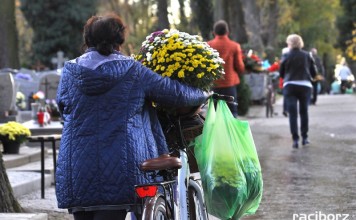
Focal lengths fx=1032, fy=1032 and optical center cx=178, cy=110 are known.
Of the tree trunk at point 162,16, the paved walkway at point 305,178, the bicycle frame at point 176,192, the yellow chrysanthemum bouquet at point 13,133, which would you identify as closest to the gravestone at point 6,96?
the yellow chrysanthemum bouquet at point 13,133

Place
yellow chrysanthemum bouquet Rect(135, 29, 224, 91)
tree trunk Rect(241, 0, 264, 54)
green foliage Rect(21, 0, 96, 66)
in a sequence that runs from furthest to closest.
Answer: green foliage Rect(21, 0, 96, 66) < tree trunk Rect(241, 0, 264, 54) < yellow chrysanthemum bouquet Rect(135, 29, 224, 91)

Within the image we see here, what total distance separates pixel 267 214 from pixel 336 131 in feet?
36.9

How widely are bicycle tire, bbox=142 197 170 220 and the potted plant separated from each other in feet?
27.8

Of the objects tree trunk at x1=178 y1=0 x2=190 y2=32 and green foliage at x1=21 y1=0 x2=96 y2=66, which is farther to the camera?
green foliage at x1=21 y1=0 x2=96 y2=66

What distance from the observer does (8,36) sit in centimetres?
2853

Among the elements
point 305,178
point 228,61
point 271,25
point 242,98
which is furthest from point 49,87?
point 271,25

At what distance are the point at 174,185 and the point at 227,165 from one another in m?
0.47

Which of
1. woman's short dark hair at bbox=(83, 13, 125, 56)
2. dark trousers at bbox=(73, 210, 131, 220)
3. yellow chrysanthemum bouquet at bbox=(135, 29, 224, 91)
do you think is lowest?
dark trousers at bbox=(73, 210, 131, 220)

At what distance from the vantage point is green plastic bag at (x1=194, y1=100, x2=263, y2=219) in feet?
21.5

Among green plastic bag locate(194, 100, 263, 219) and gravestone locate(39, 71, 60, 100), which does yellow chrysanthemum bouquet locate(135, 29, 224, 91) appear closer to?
green plastic bag locate(194, 100, 263, 219)

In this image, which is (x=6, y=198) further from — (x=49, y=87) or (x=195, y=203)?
(x=49, y=87)

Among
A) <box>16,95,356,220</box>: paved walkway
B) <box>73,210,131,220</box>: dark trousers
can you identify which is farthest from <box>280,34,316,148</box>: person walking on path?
<box>73,210,131,220</box>: dark trousers

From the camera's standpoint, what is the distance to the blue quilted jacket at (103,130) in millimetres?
5574

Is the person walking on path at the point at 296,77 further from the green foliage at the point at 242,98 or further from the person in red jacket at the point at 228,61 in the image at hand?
the green foliage at the point at 242,98
